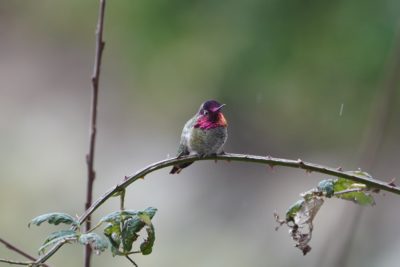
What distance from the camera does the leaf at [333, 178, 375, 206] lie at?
4.93 feet

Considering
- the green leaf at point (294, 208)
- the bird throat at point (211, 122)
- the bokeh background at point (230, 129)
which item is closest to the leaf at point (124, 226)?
the green leaf at point (294, 208)

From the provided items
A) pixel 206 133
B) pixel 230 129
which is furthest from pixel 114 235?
pixel 230 129

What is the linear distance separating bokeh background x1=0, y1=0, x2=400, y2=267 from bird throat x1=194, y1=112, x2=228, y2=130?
3.03m

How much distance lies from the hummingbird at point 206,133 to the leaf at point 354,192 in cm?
77

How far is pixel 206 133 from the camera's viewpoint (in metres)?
2.35

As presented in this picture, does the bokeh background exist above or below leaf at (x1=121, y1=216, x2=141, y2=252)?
above

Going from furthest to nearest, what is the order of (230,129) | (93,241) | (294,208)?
(230,129) → (294,208) → (93,241)

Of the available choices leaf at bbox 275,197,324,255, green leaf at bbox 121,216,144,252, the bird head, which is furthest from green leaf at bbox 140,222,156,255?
the bird head

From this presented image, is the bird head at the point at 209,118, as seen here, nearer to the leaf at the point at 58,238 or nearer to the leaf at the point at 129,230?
the leaf at the point at 129,230

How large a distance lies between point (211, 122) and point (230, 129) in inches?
224

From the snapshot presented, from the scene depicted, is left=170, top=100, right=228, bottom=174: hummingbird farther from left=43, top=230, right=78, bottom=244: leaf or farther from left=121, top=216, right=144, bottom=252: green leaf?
left=43, top=230, right=78, bottom=244: leaf

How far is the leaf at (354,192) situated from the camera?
4.93 feet

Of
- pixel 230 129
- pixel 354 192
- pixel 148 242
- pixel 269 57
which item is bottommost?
pixel 148 242

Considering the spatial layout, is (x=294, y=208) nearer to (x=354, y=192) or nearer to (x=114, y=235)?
(x=354, y=192)
